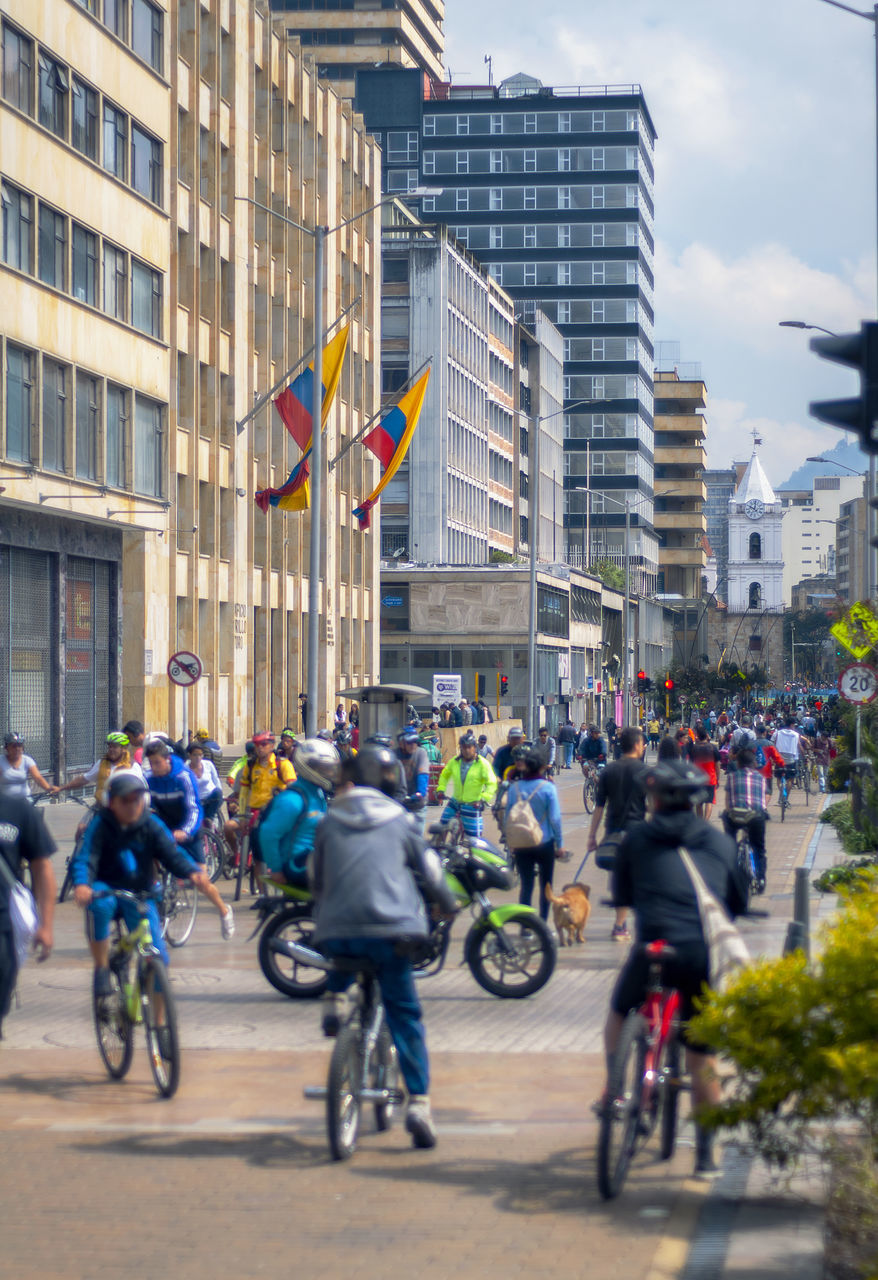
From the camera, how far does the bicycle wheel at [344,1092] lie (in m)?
7.75

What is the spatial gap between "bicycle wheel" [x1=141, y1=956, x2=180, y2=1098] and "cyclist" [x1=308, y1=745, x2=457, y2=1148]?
54.0 inches

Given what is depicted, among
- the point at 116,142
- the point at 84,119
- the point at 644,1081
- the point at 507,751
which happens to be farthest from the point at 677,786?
the point at 116,142

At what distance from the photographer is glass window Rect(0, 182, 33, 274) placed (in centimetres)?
3238

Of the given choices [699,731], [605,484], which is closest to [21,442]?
[699,731]

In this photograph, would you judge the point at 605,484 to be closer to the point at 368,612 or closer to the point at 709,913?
the point at 368,612

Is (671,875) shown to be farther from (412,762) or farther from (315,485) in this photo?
(315,485)

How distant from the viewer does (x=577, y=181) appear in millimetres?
126562

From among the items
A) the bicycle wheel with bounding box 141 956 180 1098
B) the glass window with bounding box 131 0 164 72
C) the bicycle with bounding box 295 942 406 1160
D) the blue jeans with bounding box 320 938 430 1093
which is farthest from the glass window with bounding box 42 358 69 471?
the blue jeans with bounding box 320 938 430 1093

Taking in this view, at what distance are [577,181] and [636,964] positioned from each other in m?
124

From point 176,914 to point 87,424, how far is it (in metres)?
21.9

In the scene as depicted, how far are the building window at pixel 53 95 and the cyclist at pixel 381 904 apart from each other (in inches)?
1140

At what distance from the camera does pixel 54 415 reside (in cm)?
3466

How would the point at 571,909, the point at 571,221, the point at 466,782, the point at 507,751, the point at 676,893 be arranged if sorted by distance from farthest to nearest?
the point at 571,221
the point at 507,751
the point at 466,782
the point at 571,909
the point at 676,893

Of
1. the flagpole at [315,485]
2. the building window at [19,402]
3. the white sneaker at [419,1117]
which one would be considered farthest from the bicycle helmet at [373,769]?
the building window at [19,402]
